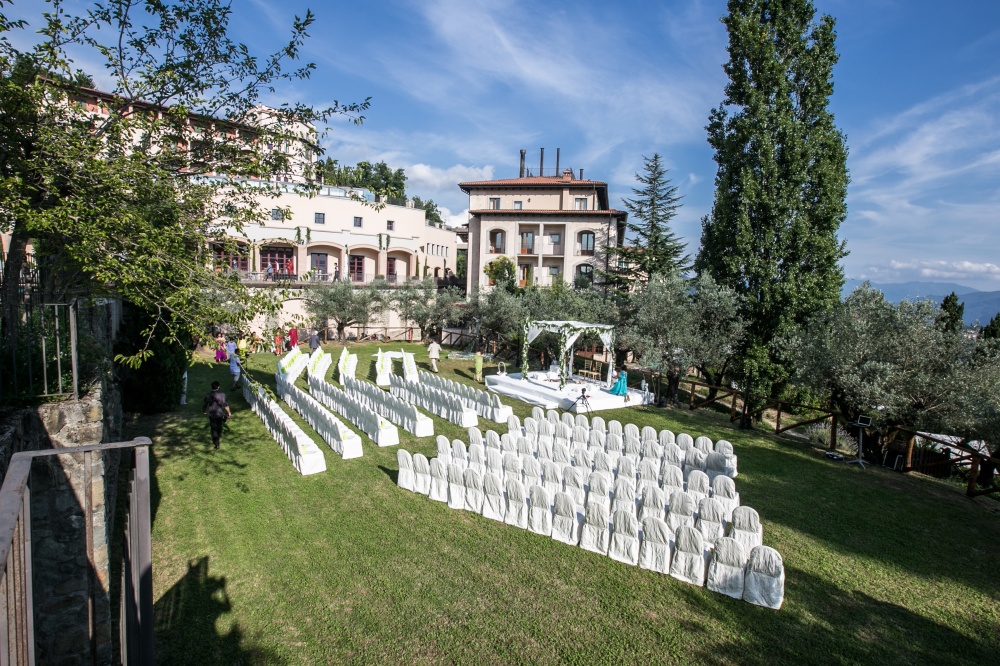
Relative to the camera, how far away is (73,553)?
5461 mm

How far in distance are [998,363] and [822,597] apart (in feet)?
31.1

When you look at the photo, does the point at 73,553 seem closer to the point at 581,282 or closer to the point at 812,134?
the point at 812,134

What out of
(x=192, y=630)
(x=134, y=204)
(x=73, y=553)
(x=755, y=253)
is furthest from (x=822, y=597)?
(x=755, y=253)

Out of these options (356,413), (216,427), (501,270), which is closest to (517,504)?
(356,413)

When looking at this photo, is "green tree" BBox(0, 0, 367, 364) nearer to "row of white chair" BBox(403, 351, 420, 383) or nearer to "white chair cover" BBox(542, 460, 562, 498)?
"white chair cover" BBox(542, 460, 562, 498)

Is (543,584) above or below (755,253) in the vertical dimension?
below

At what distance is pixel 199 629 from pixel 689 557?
6.22 meters

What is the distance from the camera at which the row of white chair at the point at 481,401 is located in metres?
15.3

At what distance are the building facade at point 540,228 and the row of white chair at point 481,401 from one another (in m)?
25.3

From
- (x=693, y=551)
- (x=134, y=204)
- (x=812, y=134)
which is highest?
(x=812, y=134)

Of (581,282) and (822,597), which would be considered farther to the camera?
(581,282)

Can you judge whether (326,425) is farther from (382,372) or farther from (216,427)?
(382,372)

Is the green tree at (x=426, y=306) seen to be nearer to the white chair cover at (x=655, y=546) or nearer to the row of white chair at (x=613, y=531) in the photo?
the row of white chair at (x=613, y=531)

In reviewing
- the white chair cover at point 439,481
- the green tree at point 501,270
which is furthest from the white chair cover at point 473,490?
the green tree at point 501,270
